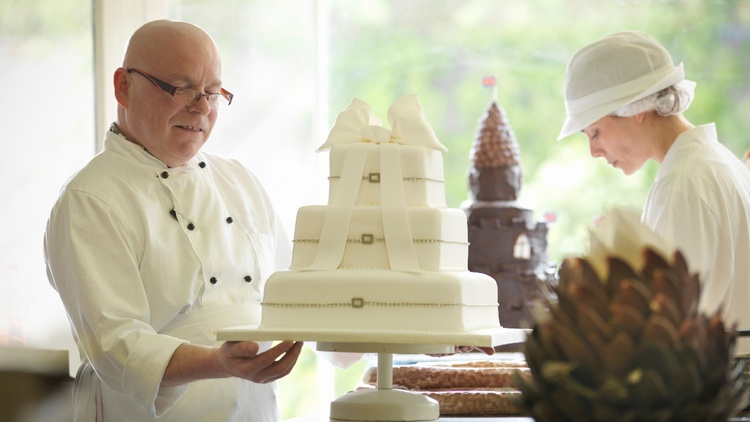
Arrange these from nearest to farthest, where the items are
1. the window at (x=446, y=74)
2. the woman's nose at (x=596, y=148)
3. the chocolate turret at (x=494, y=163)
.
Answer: the woman's nose at (x=596, y=148) → the chocolate turret at (x=494, y=163) → the window at (x=446, y=74)

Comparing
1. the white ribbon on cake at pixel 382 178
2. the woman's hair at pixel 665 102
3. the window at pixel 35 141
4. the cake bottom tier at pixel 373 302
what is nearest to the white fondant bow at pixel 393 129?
the white ribbon on cake at pixel 382 178

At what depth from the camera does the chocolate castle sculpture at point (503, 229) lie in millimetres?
4258

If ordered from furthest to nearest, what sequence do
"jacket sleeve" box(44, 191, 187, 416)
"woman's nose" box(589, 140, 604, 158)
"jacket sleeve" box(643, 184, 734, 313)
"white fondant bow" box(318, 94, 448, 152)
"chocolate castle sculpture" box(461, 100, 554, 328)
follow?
"chocolate castle sculpture" box(461, 100, 554, 328) → "woman's nose" box(589, 140, 604, 158) → "jacket sleeve" box(643, 184, 734, 313) → "white fondant bow" box(318, 94, 448, 152) → "jacket sleeve" box(44, 191, 187, 416)

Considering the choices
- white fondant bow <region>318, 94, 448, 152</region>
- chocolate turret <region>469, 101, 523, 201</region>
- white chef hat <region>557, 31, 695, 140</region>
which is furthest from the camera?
chocolate turret <region>469, 101, 523, 201</region>

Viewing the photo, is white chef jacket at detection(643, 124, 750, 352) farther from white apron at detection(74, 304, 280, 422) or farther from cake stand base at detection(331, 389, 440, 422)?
white apron at detection(74, 304, 280, 422)

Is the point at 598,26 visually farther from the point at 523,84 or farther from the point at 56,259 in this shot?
the point at 56,259

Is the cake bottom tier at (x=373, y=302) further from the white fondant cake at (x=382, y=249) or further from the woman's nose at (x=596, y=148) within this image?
the woman's nose at (x=596, y=148)

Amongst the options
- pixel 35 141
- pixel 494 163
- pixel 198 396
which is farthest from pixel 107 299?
pixel 494 163

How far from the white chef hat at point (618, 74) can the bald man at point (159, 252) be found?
1072 millimetres

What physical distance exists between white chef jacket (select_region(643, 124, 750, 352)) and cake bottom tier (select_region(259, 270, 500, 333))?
2.50ft

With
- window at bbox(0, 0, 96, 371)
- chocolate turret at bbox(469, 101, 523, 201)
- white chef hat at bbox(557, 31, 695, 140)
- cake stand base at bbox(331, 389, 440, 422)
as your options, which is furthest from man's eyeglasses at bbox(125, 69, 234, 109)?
chocolate turret at bbox(469, 101, 523, 201)

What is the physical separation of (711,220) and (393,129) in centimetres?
93

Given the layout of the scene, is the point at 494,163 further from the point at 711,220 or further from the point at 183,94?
the point at 183,94

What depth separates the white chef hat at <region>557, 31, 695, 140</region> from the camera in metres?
3.00
